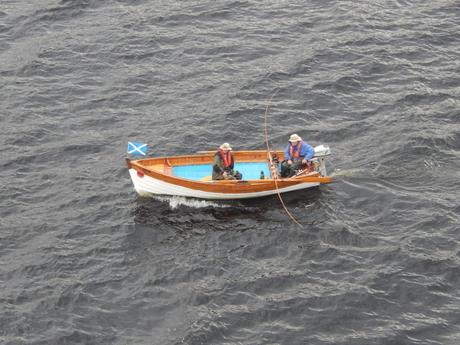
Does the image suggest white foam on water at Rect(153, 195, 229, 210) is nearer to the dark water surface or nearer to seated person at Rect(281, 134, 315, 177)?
the dark water surface

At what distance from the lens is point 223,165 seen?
119 ft

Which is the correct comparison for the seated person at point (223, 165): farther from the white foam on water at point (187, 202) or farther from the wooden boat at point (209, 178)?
the white foam on water at point (187, 202)

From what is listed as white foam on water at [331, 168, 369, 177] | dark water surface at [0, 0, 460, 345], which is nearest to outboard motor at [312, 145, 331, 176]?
white foam on water at [331, 168, 369, 177]

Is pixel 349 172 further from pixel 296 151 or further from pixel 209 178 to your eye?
pixel 209 178

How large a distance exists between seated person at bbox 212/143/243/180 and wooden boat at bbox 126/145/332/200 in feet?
1.52

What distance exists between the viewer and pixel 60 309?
30875 mm

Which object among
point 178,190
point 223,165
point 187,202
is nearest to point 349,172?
point 223,165

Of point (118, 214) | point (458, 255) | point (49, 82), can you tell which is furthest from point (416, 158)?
point (49, 82)

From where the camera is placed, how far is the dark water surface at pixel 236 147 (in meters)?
30.3

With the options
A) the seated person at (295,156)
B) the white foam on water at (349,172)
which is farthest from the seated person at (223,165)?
the white foam on water at (349,172)

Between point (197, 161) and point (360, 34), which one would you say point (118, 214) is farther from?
point (360, 34)

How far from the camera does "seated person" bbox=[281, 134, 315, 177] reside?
36.4 m

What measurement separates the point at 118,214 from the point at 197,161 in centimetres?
461

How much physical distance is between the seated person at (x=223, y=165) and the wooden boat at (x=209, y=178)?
0.46 metres
